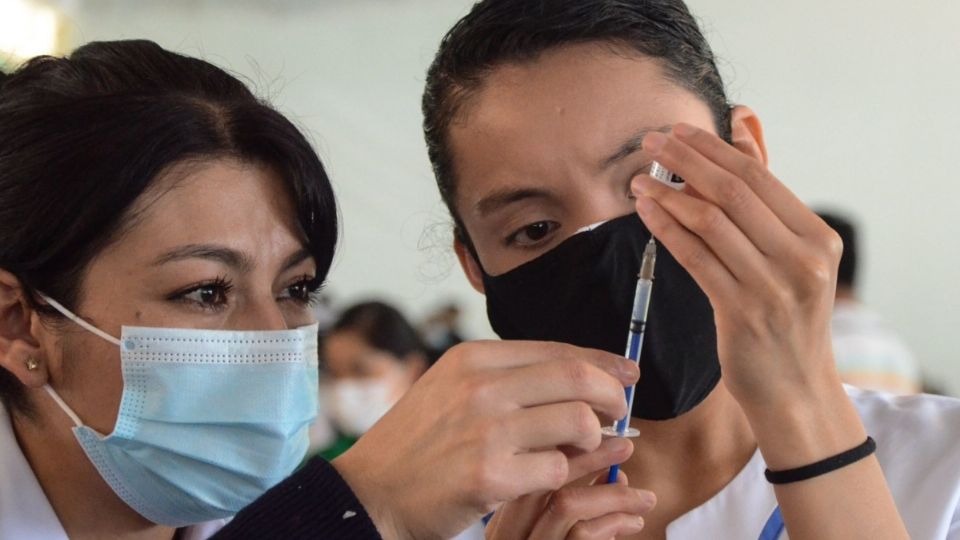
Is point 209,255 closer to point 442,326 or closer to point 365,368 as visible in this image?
point 365,368

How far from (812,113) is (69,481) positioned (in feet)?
17.4

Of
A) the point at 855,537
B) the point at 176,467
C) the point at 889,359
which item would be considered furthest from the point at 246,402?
the point at 889,359

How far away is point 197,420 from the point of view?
168 cm

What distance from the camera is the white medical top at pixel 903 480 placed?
143 cm

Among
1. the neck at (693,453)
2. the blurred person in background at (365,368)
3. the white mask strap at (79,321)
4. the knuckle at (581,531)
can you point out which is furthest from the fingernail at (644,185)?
the blurred person in background at (365,368)

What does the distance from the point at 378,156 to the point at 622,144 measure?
6.02 metres

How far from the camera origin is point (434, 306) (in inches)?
287

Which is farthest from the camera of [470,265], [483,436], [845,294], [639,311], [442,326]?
[442,326]

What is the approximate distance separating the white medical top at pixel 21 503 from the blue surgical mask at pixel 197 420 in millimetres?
107

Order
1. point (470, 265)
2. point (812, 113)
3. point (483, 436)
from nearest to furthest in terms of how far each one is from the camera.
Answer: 1. point (483, 436)
2. point (470, 265)
3. point (812, 113)

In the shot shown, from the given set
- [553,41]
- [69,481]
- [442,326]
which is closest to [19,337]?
[69,481]

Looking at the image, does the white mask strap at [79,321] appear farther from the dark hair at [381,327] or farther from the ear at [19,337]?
the dark hair at [381,327]

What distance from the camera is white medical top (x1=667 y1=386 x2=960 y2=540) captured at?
4.68 feet

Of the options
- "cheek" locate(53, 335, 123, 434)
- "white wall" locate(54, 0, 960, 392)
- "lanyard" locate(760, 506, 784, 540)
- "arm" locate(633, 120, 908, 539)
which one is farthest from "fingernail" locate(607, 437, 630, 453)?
"white wall" locate(54, 0, 960, 392)
